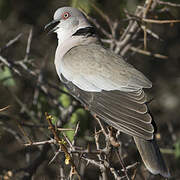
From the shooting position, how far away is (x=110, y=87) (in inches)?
140

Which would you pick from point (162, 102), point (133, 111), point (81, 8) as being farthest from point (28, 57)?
point (162, 102)

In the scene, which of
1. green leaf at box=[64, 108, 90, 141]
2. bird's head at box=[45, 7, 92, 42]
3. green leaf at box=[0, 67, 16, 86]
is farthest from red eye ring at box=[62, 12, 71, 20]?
green leaf at box=[64, 108, 90, 141]

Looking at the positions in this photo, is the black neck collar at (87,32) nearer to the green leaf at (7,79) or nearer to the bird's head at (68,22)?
the bird's head at (68,22)

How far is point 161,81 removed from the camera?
654cm

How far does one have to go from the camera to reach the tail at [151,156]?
315 centimetres

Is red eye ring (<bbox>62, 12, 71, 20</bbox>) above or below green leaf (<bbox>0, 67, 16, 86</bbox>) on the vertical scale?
above

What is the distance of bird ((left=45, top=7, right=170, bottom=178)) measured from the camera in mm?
3178

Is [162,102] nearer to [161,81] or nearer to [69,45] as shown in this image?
[161,81]

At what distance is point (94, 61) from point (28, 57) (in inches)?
36.6

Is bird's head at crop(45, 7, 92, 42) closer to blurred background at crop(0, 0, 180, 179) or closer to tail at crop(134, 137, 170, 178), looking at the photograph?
blurred background at crop(0, 0, 180, 179)

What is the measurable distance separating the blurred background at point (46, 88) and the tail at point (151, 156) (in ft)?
0.94

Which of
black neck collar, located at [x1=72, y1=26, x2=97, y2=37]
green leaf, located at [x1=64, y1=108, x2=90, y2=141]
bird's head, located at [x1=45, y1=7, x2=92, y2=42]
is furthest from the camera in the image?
bird's head, located at [x1=45, y1=7, x2=92, y2=42]

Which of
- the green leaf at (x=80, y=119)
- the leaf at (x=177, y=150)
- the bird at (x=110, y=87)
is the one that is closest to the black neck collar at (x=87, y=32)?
the bird at (x=110, y=87)

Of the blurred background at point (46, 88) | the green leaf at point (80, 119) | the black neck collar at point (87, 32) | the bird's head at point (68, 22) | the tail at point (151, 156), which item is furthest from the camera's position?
the bird's head at point (68, 22)
